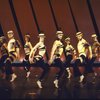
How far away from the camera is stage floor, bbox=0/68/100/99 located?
13.2 meters

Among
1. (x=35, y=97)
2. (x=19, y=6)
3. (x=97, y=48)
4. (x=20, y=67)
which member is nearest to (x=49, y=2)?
(x=19, y=6)

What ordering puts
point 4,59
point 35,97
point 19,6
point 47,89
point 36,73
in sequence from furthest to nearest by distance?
point 19,6
point 36,73
point 4,59
point 47,89
point 35,97

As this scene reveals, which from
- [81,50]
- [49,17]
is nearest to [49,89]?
[81,50]

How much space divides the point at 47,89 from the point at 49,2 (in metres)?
7.97

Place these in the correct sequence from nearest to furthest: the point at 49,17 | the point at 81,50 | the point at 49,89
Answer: the point at 49,89 → the point at 81,50 → the point at 49,17

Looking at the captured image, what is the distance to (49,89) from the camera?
14.3m

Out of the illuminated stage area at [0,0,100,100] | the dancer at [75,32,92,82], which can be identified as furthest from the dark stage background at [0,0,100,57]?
the dancer at [75,32,92,82]

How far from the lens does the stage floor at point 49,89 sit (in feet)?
43.4

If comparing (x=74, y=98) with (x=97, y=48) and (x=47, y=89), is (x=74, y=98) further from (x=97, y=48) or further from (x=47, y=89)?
(x=97, y=48)

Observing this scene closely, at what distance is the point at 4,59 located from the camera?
1594 centimetres

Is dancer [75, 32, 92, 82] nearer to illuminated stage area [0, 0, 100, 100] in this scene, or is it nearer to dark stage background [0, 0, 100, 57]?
illuminated stage area [0, 0, 100, 100]

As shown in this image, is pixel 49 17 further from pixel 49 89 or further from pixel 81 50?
pixel 49 89

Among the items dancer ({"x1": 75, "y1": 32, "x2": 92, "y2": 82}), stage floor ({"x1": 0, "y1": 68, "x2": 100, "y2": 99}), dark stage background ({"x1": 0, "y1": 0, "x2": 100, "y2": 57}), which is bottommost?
stage floor ({"x1": 0, "y1": 68, "x2": 100, "y2": 99})

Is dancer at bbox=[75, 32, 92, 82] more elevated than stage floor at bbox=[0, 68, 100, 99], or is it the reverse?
dancer at bbox=[75, 32, 92, 82]
